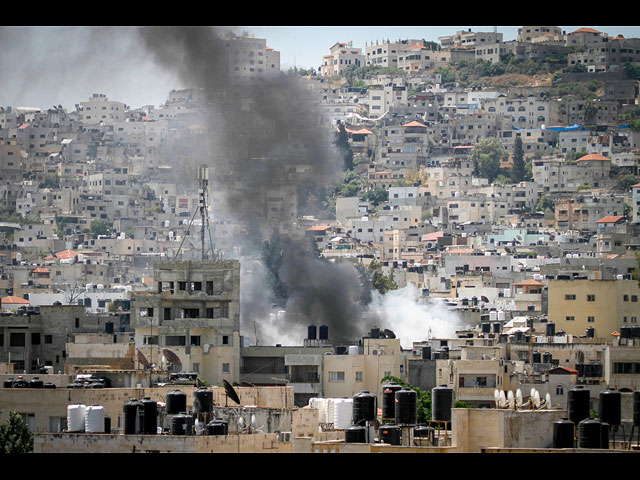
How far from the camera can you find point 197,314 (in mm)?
42031

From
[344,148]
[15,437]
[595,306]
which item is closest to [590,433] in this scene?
[15,437]

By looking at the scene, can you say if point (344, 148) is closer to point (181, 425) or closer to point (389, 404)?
point (389, 404)

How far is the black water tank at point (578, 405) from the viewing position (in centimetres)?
2172

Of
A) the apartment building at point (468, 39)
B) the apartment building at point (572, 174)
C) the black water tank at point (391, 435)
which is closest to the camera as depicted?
the black water tank at point (391, 435)

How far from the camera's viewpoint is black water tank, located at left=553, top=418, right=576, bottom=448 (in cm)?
1884

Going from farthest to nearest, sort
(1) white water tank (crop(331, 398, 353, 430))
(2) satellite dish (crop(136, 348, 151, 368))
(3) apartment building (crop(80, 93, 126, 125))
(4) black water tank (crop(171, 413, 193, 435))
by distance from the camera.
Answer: (3) apartment building (crop(80, 93, 126, 125)) < (2) satellite dish (crop(136, 348, 151, 368)) < (1) white water tank (crop(331, 398, 353, 430)) < (4) black water tank (crop(171, 413, 193, 435))

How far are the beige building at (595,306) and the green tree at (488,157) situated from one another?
8039 cm

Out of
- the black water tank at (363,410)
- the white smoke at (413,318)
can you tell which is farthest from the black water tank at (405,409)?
the white smoke at (413,318)

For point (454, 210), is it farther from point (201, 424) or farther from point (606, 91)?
point (201, 424)

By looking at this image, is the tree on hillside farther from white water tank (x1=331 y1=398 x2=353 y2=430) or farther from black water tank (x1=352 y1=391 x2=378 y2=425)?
black water tank (x1=352 y1=391 x2=378 y2=425)

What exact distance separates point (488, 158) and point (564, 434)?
425 ft

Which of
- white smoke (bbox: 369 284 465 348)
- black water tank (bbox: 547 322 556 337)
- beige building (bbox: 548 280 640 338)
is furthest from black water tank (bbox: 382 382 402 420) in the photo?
white smoke (bbox: 369 284 465 348)

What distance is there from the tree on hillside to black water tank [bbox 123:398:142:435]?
4949 inches

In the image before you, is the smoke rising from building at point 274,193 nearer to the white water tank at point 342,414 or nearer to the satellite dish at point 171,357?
the satellite dish at point 171,357
